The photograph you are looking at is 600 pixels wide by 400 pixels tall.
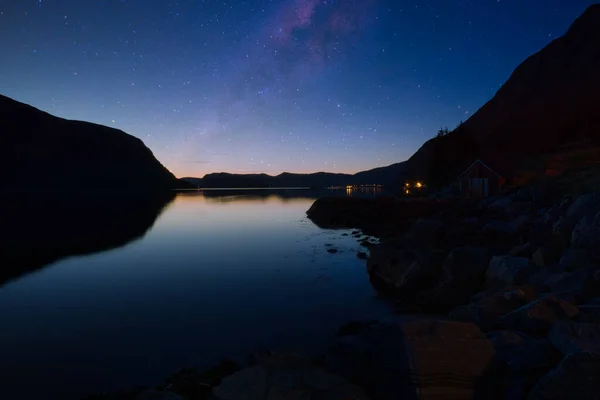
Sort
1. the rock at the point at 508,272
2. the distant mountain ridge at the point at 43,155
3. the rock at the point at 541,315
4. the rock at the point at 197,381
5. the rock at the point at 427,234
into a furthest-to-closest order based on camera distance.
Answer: the distant mountain ridge at the point at 43,155 < the rock at the point at 427,234 < the rock at the point at 508,272 < the rock at the point at 197,381 < the rock at the point at 541,315

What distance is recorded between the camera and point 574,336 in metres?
5.04

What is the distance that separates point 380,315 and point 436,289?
2184mm

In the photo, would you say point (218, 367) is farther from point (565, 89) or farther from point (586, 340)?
point (565, 89)

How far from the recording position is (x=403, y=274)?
14320 millimetres

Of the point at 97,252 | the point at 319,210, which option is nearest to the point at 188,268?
the point at 97,252

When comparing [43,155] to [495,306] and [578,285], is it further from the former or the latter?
[578,285]

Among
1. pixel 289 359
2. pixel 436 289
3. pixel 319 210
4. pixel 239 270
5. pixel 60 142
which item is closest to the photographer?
pixel 289 359

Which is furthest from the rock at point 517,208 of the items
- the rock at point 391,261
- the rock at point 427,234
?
the rock at point 391,261

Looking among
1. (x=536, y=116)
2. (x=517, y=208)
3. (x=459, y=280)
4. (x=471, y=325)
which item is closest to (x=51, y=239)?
(x=459, y=280)

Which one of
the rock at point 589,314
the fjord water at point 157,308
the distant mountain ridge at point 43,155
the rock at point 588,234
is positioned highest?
the distant mountain ridge at point 43,155

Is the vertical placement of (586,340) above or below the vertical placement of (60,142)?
below

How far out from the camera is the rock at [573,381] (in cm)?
378

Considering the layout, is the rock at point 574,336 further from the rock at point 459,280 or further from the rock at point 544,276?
the rock at point 459,280

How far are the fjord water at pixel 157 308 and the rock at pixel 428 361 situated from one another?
518cm
